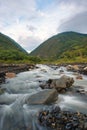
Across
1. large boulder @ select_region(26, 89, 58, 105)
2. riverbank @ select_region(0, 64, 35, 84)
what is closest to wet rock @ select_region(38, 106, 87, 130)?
large boulder @ select_region(26, 89, 58, 105)

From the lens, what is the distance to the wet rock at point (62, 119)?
13721mm

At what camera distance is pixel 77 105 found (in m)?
18.7

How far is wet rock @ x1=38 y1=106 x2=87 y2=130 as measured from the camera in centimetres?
1372

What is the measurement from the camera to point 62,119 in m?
14.5

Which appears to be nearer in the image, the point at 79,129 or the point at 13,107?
the point at 79,129

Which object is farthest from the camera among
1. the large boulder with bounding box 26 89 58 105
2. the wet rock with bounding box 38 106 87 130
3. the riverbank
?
the riverbank

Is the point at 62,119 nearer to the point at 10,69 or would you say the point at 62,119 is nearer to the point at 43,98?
the point at 43,98

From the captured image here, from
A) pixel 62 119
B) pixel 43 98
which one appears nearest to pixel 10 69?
pixel 43 98

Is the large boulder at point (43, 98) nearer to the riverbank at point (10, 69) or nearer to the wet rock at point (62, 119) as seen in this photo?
the wet rock at point (62, 119)

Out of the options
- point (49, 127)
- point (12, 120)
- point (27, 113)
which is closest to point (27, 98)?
point (27, 113)

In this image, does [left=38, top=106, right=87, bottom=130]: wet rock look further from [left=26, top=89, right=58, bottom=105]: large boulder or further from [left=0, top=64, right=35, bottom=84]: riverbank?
[left=0, top=64, right=35, bottom=84]: riverbank

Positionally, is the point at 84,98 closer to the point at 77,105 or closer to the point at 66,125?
the point at 77,105

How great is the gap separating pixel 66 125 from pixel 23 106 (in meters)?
5.12

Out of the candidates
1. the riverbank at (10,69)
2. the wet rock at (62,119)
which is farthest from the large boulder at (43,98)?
the riverbank at (10,69)
